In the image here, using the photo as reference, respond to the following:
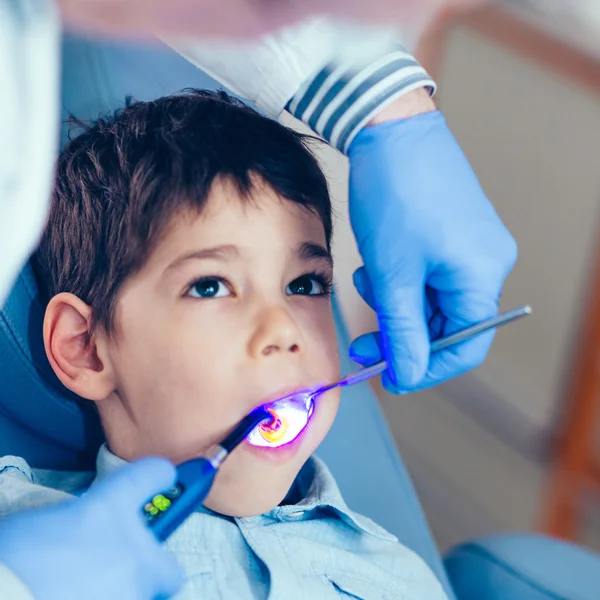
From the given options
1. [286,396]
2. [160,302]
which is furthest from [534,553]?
[160,302]

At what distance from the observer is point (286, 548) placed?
2.35 ft

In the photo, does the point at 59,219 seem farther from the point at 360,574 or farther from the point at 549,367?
the point at 549,367

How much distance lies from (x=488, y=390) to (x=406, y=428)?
Result: 18cm

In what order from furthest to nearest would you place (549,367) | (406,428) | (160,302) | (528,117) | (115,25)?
(406,428), (549,367), (528,117), (160,302), (115,25)

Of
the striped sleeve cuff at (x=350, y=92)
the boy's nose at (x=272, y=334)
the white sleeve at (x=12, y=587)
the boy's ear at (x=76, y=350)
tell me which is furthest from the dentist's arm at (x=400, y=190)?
the white sleeve at (x=12, y=587)

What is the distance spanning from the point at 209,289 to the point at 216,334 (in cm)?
3

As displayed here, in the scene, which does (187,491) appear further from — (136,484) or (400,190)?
(400,190)

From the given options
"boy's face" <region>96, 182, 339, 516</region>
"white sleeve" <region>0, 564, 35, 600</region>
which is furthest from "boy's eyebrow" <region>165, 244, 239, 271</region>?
"white sleeve" <region>0, 564, 35, 600</region>

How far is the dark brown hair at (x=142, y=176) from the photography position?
0.65 meters

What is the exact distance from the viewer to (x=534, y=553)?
918 mm

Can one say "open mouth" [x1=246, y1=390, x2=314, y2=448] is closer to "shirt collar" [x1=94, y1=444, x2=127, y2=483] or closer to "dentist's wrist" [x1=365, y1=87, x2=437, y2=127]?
"shirt collar" [x1=94, y1=444, x2=127, y2=483]

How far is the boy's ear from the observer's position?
68 cm

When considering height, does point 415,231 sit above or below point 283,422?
above

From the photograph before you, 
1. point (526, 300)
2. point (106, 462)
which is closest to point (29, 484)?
point (106, 462)
